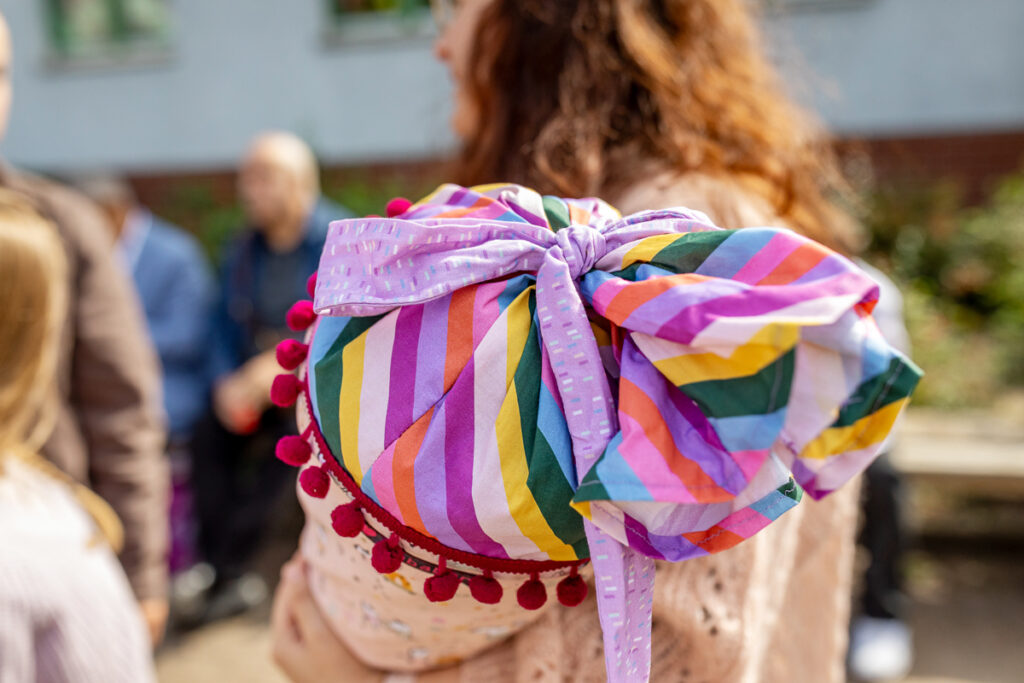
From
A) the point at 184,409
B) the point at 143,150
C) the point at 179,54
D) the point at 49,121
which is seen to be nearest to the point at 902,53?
the point at 184,409

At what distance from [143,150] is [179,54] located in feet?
3.75

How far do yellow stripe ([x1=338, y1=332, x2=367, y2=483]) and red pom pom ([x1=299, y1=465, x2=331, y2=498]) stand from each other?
5 cm

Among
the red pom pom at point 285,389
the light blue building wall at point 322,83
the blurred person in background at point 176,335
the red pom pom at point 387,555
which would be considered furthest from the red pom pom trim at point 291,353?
the light blue building wall at point 322,83

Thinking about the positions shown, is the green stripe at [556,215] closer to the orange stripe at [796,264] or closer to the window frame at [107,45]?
the orange stripe at [796,264]

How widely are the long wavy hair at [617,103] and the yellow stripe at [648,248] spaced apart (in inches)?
15.0

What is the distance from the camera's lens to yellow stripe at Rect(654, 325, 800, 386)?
64cm

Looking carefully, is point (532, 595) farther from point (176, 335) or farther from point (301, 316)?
point (176, 335)

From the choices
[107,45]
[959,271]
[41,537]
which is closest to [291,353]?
[41,537]

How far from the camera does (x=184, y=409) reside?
4211 mm

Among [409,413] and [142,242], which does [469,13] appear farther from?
[142,242]

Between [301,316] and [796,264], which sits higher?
[796,264]

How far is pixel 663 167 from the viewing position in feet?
3.87

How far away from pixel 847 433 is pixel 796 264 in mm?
145

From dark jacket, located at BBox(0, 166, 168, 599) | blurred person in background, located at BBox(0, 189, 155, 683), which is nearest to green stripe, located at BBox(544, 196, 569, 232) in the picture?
blurred person in background, located at BBox(0, 189, 155, 683)
